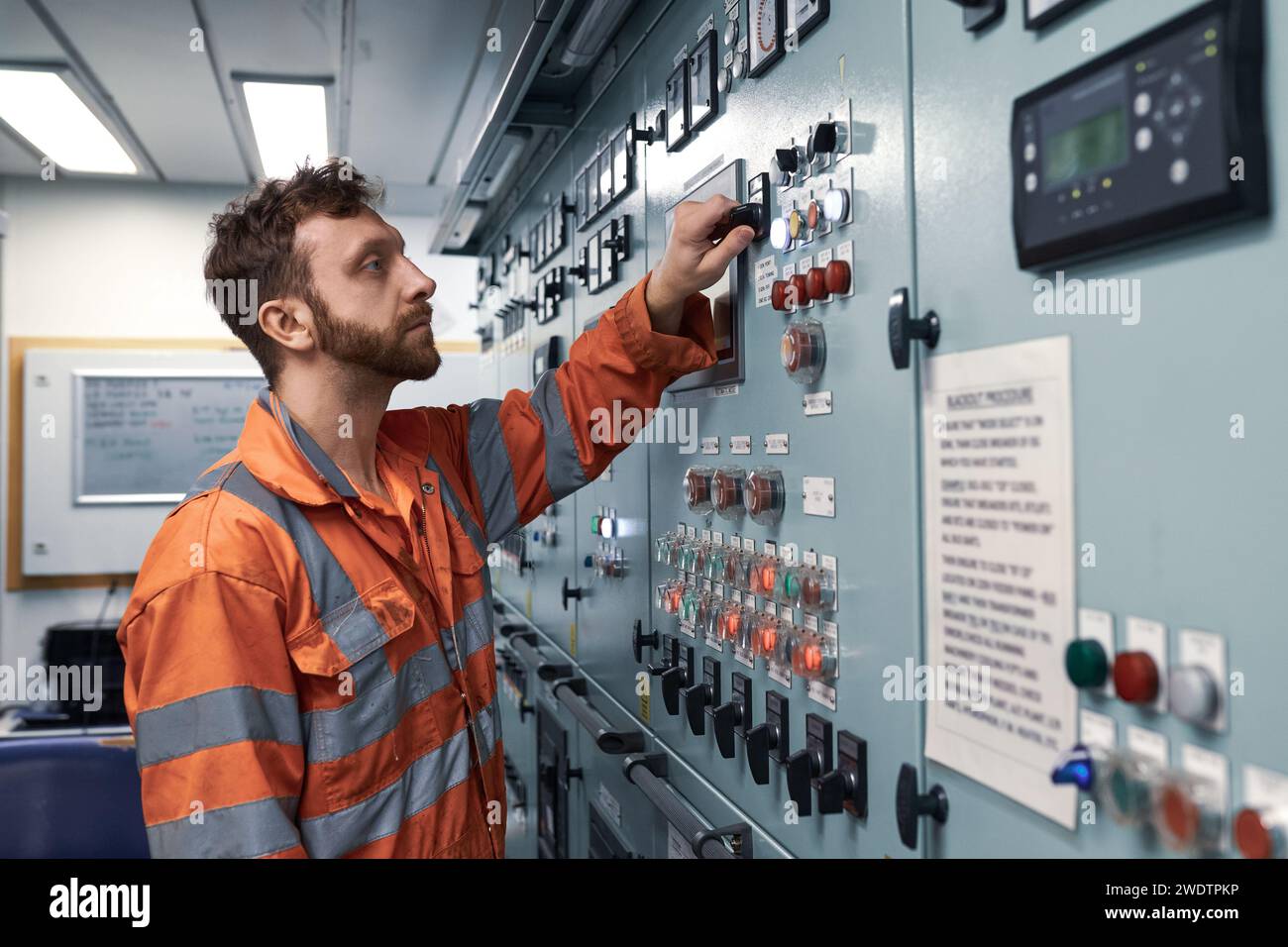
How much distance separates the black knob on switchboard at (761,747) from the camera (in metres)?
1.34

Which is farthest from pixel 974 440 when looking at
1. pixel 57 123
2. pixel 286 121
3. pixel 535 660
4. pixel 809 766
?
pixel 57 123

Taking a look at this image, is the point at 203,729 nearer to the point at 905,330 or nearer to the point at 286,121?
the point at 905,330

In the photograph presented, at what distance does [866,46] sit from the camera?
1103 millimetres

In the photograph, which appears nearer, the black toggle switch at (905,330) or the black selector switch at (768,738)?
the black toggle switch at (905,330)

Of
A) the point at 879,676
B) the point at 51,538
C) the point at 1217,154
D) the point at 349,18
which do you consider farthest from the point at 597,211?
the point at 51,538

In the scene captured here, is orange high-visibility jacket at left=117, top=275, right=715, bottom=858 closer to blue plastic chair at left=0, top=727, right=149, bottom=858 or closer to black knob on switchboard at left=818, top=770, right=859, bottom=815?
black knob on switchboard at left=818, top=770, right=859, bottom=815

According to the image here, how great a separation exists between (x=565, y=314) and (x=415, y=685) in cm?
149

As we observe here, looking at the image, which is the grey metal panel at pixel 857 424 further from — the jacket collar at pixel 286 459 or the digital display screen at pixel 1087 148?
the jacket collar at pixel 286 459

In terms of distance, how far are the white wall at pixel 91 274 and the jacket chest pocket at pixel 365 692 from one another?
12.3 feet

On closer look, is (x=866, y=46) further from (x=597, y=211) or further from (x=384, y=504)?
(x=597, y=211)

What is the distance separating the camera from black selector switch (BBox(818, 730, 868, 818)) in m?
1.12

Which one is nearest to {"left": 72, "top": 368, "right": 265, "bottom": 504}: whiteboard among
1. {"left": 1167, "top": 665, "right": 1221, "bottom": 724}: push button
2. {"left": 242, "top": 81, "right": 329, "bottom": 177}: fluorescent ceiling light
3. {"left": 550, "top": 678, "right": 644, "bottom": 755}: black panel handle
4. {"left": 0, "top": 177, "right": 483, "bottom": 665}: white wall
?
{"left": 0, "top": 177, "right": 483, "bottom": 665}: white wall

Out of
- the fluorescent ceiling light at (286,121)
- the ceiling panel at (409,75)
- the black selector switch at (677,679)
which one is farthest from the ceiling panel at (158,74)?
the black selector switch at (677,679)

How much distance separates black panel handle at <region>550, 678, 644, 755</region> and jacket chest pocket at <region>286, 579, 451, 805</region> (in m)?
0.51
